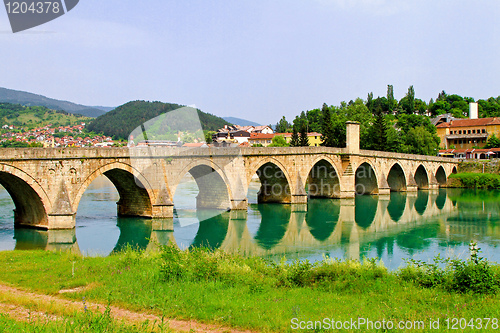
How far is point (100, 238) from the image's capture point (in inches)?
856

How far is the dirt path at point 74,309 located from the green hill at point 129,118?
342 feet

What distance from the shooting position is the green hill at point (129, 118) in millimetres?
113812

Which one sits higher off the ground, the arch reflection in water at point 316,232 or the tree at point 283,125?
the tree at point 283,125

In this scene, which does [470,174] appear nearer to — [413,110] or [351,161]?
[351,161]

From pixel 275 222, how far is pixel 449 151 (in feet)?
182

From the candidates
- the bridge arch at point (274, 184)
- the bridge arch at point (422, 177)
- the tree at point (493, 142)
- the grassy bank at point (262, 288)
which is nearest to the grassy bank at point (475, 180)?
the bridge arch at point (422, 177)

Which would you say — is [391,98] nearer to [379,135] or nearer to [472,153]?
[472,153]

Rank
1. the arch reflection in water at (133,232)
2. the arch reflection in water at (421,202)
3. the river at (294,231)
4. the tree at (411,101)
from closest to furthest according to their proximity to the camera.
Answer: the river at (294,231)
the arch reflection in water at (133,232)
the arch reflection in water at (421,202)
the tree at (411,101)

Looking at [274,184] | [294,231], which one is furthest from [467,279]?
[274,184]

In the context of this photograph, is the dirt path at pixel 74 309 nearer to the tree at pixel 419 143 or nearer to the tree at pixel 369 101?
the tree at pixel 419 143

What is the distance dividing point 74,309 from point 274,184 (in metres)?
29.3

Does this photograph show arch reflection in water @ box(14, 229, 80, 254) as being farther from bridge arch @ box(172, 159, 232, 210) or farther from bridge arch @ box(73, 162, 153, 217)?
bridge arch @ box(172, 159, 232, 210)

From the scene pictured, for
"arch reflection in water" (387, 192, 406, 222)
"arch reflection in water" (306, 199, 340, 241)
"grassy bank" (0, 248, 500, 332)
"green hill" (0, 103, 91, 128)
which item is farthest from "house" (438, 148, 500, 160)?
"green hill" (0, 103, 91, 128)

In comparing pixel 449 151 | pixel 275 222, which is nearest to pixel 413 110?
pixel 449 151
